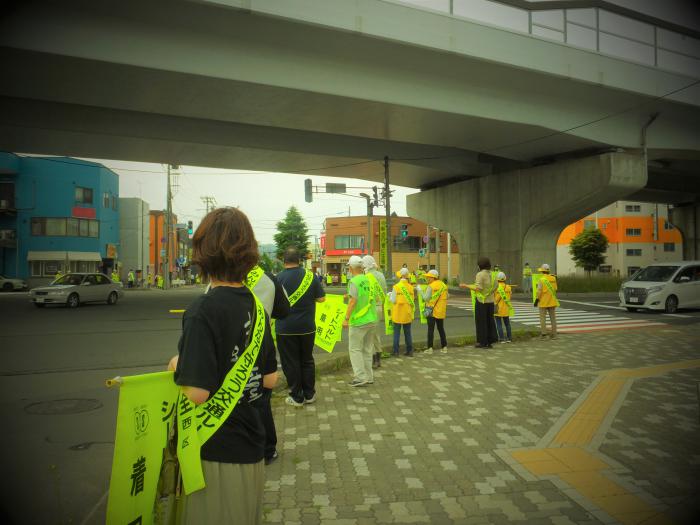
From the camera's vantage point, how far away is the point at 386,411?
18.7ft

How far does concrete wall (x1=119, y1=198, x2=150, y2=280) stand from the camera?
5344 centimetres

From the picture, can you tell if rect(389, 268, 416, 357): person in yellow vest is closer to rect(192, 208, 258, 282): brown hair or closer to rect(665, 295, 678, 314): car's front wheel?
rect(192, 208, 258, 282): brown hair

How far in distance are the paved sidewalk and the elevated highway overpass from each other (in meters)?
8.21

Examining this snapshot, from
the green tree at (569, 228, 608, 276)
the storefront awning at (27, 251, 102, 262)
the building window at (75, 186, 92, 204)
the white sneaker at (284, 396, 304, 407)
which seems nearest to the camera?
the white sneaker at (284, 396, 304, 407)

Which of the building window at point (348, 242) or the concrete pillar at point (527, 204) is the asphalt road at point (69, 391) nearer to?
the concrete pillar at point (527, 204)

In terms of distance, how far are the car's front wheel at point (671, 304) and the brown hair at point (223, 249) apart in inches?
781

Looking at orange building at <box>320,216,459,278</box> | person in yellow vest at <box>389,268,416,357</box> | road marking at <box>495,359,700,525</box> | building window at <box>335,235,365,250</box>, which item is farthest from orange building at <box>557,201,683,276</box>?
road marking at <box>495,359,700,525</box>

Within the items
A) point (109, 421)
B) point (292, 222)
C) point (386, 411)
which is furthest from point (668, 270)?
point (292, 222)

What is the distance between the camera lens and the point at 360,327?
6922 mm

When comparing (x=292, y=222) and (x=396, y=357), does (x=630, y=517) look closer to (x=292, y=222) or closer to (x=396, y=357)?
(x=396, y=357)

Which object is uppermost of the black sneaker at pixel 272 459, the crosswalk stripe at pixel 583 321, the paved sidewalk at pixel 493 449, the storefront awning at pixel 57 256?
the storefront awning at pixel 57 256

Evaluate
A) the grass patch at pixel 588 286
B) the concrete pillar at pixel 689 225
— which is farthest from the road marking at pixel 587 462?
the concrete pillar at pixel 689 225

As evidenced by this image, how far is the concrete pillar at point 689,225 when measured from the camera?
4444 centimetres

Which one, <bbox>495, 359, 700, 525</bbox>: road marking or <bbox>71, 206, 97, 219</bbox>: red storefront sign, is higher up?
<bbox>71, 206, 97, 219</bbox>: red storefront sign
